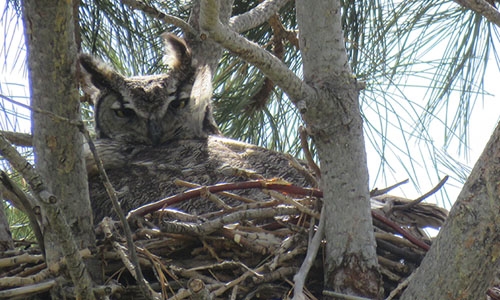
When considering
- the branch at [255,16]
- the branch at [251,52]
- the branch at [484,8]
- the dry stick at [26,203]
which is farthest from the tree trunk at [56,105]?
the branch at [255,16]

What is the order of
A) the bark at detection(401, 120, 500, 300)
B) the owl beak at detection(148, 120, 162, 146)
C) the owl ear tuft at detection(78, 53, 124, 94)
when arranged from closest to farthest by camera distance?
the bark at detection(401, 120, 500, 300) < the owl beak at detection(148, 120, 162, 146) < the owl ear tuft at detection(78, 53, 124, 94)

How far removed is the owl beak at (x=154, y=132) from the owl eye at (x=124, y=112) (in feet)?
0.45

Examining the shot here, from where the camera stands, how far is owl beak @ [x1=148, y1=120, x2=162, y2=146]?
3.25 metres

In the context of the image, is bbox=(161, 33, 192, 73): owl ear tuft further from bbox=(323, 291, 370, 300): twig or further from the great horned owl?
bbox=(323, 291, 370, 300): twig

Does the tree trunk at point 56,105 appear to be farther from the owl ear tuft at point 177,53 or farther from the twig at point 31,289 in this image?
the owl ear tuft at point 177,53

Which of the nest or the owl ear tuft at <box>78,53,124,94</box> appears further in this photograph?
the owl ear tuft at <box>78,53,124,94</box>

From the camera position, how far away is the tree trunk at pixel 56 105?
5.31 feet

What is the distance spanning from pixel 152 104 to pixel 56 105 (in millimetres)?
1735

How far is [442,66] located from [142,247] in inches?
76.2

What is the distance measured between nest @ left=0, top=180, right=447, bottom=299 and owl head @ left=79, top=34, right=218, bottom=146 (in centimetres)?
119

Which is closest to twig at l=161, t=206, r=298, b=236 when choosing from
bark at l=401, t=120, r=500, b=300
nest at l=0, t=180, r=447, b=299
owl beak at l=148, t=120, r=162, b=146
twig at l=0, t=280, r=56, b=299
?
nest at l=0, t=180, r=447, b=299

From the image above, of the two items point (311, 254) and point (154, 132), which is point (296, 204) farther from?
point (154, 132)

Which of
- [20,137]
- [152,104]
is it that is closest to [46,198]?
[20,137]

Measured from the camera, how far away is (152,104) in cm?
341
